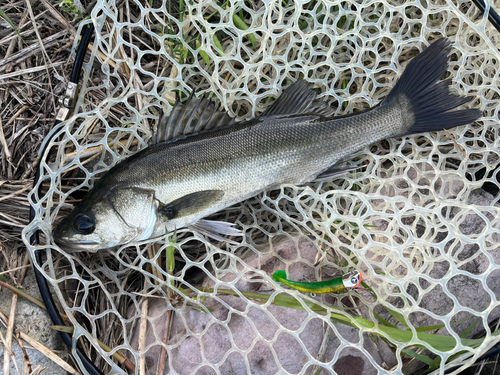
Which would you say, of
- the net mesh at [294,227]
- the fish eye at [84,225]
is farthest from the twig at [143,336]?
the fish eye at [84,225]

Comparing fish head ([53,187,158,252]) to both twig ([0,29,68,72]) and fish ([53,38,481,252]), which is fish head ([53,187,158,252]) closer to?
fish ([53,38,481,252])

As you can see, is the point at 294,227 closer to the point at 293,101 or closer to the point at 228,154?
the point at 228,154

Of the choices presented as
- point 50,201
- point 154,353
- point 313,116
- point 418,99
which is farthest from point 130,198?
point 418,99

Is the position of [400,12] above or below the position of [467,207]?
above

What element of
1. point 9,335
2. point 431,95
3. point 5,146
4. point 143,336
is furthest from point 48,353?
point 431,95

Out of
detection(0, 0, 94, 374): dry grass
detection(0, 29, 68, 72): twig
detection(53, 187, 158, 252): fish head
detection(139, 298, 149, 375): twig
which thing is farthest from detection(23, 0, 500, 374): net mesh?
detection(0, 29, 68, 72): twig

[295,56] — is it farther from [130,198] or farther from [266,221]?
[130,198]
